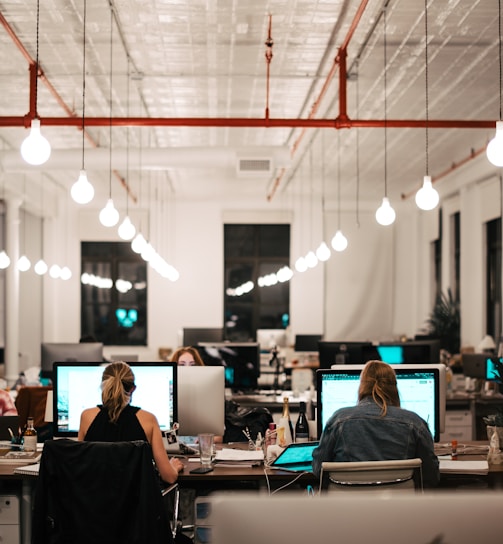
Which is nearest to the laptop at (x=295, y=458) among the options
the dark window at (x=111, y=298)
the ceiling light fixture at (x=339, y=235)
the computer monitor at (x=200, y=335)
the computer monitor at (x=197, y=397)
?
the computer monitor at (x=197, y=397)

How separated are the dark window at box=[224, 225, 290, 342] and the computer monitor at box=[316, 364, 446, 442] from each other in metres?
12.7

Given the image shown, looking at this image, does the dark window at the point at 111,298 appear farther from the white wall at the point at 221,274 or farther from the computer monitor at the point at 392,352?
the computer monitor at the point at 392,352

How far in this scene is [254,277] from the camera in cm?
1738

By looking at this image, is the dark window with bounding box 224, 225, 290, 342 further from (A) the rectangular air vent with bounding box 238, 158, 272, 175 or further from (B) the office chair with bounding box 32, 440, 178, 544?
(B) the office chair with bounding box 32, 440, 178, 544

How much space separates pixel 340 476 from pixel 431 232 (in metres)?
12.8

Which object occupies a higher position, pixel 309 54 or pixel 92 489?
pixel 309 54

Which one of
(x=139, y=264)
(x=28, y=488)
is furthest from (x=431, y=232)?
(x=28, y=488)

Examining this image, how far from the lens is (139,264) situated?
56.9ft

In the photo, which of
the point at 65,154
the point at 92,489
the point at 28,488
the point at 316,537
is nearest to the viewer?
the point at 316,537

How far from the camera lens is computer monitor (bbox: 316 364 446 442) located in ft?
14.3

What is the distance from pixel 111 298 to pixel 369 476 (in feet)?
47.9

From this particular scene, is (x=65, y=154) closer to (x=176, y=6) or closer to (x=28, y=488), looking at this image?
(x=176, y=6)

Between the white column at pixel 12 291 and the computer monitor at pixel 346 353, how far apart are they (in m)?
7.52

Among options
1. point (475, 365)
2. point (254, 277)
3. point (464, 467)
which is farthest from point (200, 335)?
point (464, 467)
